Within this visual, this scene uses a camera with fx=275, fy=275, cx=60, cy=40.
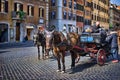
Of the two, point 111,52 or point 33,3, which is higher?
point 33,3

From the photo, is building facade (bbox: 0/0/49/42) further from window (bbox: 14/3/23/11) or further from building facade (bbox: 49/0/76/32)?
building facade (bbox: 49/0/76/32)

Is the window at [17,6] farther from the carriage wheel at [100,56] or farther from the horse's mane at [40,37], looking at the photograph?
A: the carriage wheel at [100,56]

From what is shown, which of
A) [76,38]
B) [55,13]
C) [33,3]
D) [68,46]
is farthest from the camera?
[55,13]

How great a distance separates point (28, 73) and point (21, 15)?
28.5m

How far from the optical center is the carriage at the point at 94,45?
1330cm

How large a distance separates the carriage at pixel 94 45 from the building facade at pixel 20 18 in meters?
23.4

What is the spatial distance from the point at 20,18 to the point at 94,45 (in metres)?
25.8

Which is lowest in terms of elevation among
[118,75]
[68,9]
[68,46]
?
[118,75]

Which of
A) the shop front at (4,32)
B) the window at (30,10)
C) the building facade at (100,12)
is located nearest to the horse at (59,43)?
the shop front at (4,32)

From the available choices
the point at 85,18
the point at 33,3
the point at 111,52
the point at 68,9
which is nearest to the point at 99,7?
the point at 85,18

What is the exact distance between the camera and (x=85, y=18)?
67.2 m

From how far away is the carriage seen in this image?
1330 centimetres

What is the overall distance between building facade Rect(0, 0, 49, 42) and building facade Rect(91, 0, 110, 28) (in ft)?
94.7

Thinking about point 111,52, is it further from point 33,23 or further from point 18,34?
point 33,23
